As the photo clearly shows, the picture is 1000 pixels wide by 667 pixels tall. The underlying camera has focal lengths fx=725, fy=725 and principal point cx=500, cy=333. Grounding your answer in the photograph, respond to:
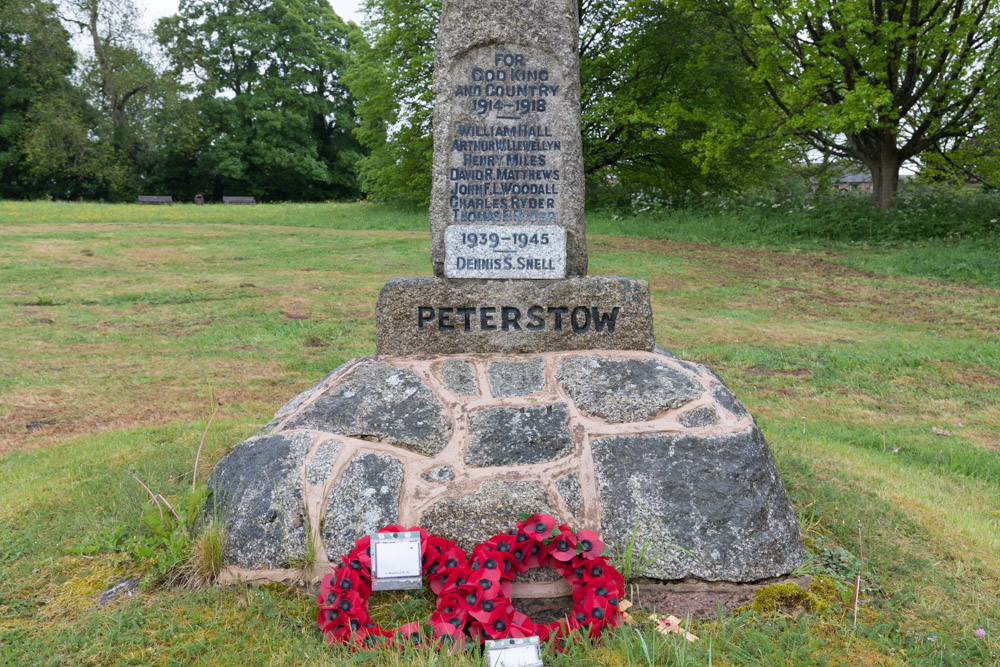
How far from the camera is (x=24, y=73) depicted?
106 feet

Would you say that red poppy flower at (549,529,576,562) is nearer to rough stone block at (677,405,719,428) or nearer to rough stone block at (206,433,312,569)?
rough stone block at (677,405,719,428)

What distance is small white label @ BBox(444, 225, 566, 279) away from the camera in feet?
13.4

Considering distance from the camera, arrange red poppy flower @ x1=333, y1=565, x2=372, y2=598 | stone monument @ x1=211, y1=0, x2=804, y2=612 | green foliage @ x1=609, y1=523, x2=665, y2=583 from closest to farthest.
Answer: red poppy flower @ x1=333, y1=565, x2=372, y2=598 → green foliage @ x1=609, y1=523, x2=665, y2=583 → stone monument @ x1=211, y1=0, x2=804, y2=612

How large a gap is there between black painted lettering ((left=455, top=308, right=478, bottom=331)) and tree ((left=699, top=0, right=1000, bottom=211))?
36.1 feet

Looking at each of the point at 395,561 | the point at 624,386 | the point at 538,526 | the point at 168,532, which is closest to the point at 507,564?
the point at 538,526

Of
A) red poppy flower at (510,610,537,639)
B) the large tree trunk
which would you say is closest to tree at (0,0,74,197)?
the large tree trunk

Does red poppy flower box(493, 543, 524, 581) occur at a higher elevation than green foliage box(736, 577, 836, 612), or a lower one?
higher

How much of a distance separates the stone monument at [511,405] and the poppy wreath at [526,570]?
0.16m

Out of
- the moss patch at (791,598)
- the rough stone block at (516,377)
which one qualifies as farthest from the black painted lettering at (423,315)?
the moss patch at (791,598)

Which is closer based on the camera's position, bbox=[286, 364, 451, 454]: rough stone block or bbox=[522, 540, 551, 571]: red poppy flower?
bbox=[522, 540, 551, 571]: red poppy flower

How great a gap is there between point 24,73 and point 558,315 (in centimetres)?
3726

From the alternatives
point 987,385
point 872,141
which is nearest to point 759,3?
point 872,141

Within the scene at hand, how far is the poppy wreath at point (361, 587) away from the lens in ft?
8.50

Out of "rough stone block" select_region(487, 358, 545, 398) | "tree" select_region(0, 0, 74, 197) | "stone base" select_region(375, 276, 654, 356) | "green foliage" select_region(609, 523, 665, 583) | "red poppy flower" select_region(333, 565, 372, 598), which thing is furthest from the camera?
"tree" select_region(0, 0, 74, 197)
